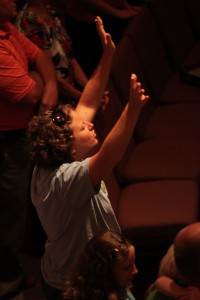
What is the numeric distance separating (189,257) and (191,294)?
109mm

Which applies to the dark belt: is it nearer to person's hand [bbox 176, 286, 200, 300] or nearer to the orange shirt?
the orange shirt

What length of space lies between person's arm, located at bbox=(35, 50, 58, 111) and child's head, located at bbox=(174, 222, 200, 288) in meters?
1.08

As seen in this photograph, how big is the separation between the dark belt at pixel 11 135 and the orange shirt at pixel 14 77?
0.08ft

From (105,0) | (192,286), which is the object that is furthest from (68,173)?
(105,0)

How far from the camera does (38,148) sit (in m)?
1.96

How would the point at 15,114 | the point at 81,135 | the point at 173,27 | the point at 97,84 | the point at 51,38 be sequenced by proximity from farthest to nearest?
1. the point at 173,27
2. the point at 51,38
3. the point at 15,114
4. the point at 97,84
5. the point at 81,135

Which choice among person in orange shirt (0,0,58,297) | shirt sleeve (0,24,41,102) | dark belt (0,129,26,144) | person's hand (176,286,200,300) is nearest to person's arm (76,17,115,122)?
person in orange shirt (0,0,58,297)

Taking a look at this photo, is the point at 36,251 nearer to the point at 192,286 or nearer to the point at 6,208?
the point at 6,208

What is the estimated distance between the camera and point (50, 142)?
76.7 inches

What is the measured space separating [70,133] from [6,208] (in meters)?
1.05

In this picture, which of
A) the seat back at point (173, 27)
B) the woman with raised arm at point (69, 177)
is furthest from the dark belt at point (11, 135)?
the seat back at point (173, 27)

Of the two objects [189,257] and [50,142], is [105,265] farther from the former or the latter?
[50,142]

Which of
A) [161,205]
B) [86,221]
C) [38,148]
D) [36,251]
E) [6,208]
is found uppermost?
[38,148]

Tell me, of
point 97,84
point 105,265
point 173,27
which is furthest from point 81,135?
point 173,27
